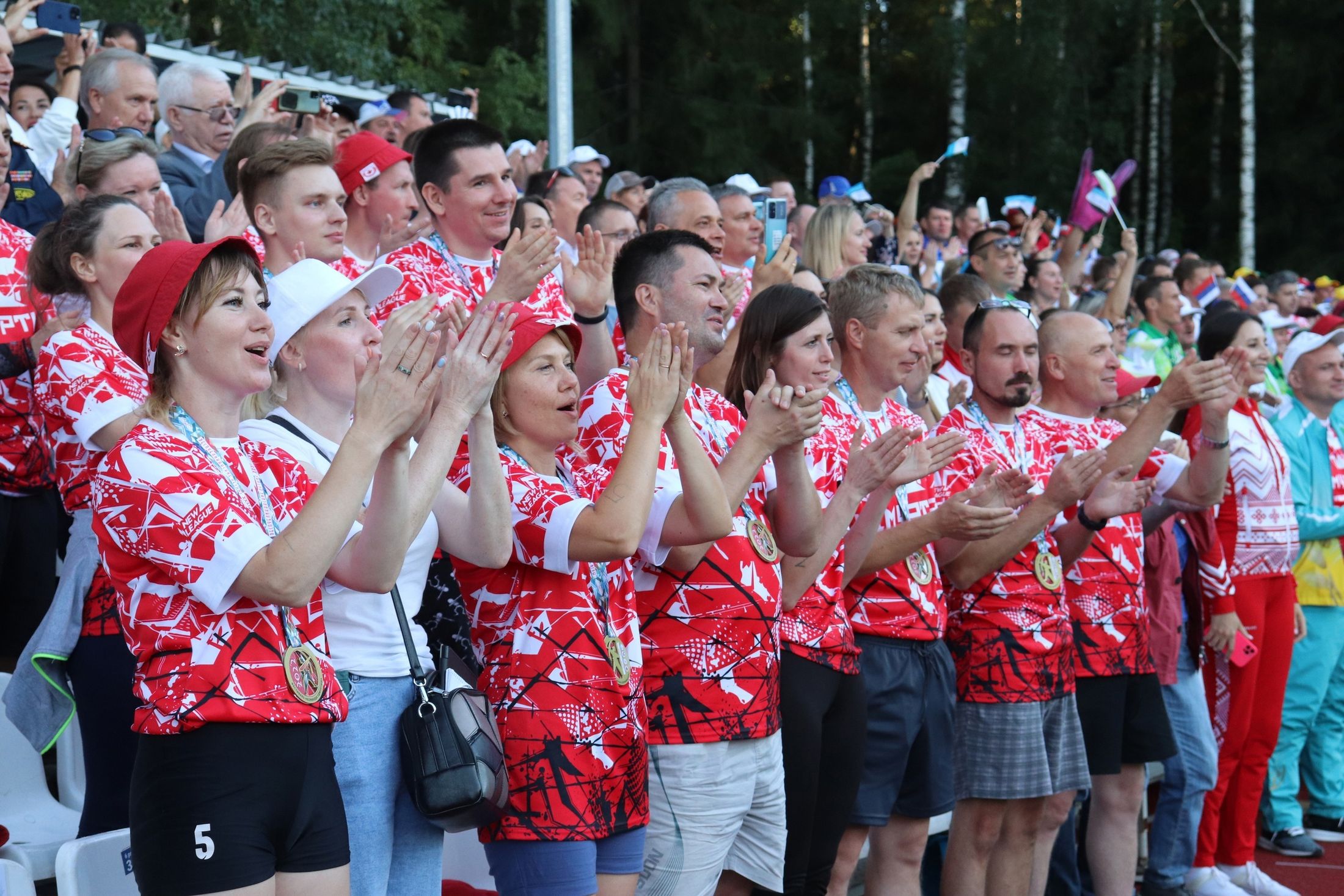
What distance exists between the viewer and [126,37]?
8.13 meters

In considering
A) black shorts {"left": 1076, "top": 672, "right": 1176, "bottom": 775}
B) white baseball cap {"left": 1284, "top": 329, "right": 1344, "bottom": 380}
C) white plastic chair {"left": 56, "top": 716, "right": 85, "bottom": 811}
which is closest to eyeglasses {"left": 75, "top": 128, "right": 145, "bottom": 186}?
white plastic chair {"left": 56, "top": 716, "right": 85, "bottom": 811}

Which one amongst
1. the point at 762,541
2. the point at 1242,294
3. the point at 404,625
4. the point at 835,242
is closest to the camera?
the point at 404,625

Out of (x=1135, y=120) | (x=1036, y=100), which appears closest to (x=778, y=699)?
(x=1036, y=100)

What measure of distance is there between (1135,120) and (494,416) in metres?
24.6

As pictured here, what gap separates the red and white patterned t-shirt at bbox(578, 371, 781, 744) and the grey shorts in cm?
123

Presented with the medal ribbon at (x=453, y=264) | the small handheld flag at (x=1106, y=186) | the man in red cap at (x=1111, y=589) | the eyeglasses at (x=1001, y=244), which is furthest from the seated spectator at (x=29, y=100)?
the small handheld flag at (x=1106, y=186)

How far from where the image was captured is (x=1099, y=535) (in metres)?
5.18

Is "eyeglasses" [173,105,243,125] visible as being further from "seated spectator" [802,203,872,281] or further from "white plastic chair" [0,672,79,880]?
"white plastic chair" [0,672,79,880]

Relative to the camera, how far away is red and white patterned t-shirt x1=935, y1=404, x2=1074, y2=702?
15.5 ft

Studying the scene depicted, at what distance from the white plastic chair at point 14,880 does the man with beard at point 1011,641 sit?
2822 millimetres

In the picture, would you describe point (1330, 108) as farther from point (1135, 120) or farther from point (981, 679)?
point (981, 679)

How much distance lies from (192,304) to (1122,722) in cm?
372

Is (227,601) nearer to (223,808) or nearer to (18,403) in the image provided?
(223,808)

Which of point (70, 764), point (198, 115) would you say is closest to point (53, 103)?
point (198, 115)
